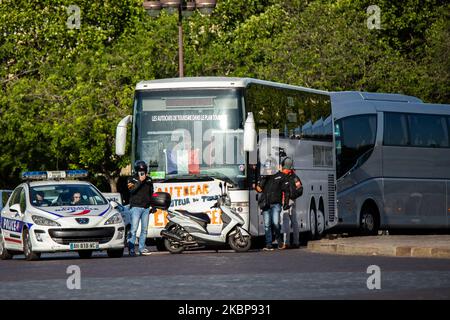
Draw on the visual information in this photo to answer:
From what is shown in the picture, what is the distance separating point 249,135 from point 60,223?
403 centimetres

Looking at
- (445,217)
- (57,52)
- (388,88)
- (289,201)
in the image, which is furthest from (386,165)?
(57,52)

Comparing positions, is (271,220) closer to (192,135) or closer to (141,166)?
(192,135)

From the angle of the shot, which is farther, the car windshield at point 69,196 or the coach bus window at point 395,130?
the coach bus window at point 395,130

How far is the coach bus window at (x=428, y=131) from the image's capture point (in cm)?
3766

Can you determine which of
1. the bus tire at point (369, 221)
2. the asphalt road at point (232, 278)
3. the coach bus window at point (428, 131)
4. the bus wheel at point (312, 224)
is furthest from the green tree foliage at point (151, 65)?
the asphalt road at point (232, 278)

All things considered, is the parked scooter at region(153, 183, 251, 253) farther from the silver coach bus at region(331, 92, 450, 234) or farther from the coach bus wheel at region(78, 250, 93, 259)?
the silver coach bus at region(331, 92, 450, 234)

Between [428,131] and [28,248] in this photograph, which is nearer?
[28,248]

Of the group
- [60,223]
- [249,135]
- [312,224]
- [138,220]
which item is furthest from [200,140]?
[312,224]

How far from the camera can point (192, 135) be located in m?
28.1

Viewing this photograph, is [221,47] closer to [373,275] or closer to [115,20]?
[115,20]

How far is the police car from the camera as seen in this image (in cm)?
2533

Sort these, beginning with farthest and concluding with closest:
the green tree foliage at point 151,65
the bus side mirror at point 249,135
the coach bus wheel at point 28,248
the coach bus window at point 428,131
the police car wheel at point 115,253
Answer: the green tree foliage at point 151,65 < the coach bus window at point 428,131 < the bus side mirror at point 249,135 < the police car wheel at point 115,253 < the coach bus wheel at point 28,248

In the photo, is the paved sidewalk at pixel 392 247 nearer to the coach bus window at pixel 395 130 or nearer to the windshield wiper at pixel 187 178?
the windshield wiper at pixel 187 178

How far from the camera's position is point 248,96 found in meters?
28.5
